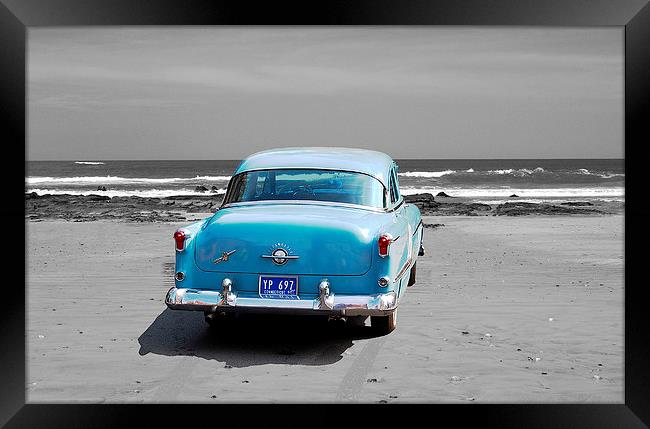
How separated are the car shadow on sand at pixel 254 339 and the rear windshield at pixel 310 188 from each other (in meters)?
1.29

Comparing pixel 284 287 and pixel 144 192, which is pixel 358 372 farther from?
pixel 144 192

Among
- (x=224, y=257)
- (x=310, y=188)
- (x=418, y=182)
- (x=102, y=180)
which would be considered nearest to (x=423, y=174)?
(x=418, y=182)

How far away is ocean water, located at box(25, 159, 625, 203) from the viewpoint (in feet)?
125

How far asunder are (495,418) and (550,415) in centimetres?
31

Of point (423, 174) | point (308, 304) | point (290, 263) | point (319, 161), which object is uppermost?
point (423, 174)

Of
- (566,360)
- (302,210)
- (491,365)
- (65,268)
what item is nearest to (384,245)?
(302,210)

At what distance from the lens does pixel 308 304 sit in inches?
259

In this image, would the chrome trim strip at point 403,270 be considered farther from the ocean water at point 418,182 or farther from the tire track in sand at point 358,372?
the ocean water at point 418,182

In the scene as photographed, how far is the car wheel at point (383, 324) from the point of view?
7.45 metres

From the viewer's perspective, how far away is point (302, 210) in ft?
23.3

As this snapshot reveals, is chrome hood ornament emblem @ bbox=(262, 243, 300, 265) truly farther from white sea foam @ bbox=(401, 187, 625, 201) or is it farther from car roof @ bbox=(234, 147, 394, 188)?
white sea foam @ bbox=(401, 187, 625, 201)

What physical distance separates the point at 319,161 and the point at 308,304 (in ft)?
5.85

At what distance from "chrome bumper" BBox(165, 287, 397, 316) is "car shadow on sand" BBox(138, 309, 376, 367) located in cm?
45
